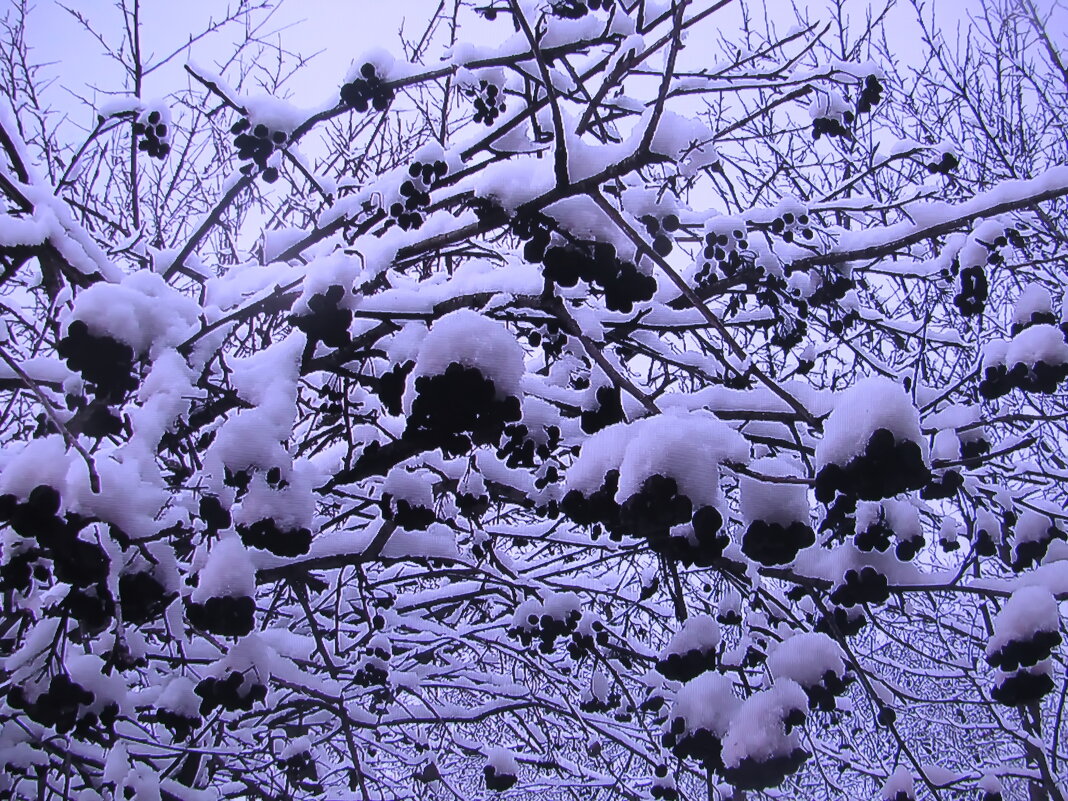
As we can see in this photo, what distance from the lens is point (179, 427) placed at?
1882mm

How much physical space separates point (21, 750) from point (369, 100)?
8.90 ft

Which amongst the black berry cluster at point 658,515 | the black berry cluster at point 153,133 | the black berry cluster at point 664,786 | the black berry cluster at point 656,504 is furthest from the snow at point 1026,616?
the black berry cluster at point 153,133

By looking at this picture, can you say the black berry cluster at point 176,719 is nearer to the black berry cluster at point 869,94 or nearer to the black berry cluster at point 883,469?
the black berry cluster at point 883,469

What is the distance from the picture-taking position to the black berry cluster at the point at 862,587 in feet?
6.42

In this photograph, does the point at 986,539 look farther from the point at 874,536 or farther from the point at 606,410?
the point at 606,410

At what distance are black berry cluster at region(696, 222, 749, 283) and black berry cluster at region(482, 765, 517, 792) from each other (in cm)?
305

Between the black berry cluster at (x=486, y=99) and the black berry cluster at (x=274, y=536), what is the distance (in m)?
1.58

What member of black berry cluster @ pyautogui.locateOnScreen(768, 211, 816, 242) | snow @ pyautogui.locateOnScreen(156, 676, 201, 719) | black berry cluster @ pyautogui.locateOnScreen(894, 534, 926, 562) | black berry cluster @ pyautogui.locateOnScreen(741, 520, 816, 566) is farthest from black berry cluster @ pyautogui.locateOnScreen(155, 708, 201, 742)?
black berry cluster @ pyautogui.locateOnScreen(768, 211, 816, 242)

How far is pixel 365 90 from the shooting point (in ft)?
6.98

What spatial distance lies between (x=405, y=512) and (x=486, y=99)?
1.41m

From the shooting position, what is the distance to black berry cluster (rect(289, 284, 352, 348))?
1.50 metres

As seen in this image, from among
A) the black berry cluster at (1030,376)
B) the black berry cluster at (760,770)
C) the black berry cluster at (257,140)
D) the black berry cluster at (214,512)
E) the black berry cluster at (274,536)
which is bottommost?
the black berry cluster at (760,770)

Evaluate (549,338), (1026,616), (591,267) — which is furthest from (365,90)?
(1026,616)

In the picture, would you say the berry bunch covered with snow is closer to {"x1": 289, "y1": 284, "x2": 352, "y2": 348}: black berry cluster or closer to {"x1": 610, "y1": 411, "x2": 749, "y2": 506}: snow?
{"x1": 610, "y1": 411, "x2": 749, "y2": 506}: snow
